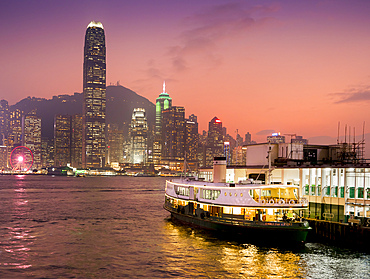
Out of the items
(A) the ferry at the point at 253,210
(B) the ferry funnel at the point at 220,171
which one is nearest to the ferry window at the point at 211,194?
(A) the ferry at the point at 253,210

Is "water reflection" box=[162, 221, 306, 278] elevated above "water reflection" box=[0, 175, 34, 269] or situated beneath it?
elevated above

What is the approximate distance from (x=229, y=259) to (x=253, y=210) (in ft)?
30.0

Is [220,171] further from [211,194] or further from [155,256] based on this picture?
[155,256]

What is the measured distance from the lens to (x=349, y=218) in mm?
43750

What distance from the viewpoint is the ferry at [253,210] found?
142 feet

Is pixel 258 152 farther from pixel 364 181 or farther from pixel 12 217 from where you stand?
pixel 12 217

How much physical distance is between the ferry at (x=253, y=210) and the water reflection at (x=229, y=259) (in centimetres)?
164

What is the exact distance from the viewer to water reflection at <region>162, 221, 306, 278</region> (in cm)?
3509

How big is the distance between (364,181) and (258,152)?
911 inches

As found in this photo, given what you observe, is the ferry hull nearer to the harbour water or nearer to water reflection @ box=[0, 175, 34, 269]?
the harbour water

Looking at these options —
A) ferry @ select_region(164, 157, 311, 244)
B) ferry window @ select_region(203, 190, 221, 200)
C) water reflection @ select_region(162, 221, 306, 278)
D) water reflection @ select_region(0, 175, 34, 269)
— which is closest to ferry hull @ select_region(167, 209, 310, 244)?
ferry @ select_region(164, 157, 311, 244)

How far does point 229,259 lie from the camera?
127 feet

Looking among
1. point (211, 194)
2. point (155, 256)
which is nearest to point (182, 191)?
point (211, 194)

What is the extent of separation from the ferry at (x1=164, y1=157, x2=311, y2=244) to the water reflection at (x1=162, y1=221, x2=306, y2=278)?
1638 mm
